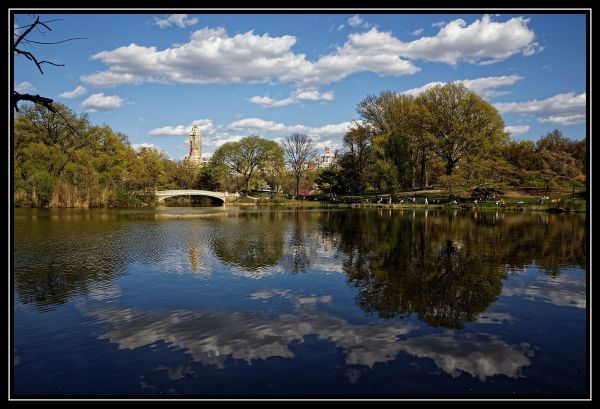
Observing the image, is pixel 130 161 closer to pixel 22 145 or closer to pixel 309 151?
pixel 22 145

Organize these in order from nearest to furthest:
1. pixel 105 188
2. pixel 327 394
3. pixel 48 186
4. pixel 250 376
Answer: pixel 327 394, pixel 250 376, pixel 48 186, pixel 105 188

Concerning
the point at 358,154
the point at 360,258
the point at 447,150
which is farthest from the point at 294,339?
the point at 358,154

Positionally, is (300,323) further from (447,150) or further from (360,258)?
(447,150)

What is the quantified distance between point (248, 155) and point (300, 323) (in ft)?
306

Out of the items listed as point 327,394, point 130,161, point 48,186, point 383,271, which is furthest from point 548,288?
point 130,161

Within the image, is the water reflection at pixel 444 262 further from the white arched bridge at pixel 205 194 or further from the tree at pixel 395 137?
the white arched bridge at pixel 205 194

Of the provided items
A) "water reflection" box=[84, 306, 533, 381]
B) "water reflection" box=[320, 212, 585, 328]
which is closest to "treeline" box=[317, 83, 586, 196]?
"water reflection" box=[320, 212, 585, 328]

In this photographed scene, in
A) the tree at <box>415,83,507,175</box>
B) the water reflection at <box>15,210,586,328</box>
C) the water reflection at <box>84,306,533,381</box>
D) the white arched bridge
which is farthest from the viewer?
the white arched bridge

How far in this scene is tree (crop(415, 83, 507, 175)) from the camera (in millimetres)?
65750

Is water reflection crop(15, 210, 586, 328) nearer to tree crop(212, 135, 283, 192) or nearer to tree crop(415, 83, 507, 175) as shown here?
tree crop(415, 83, 507, 175)

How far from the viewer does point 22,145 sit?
6231 centimetres

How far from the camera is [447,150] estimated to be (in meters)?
68.8
